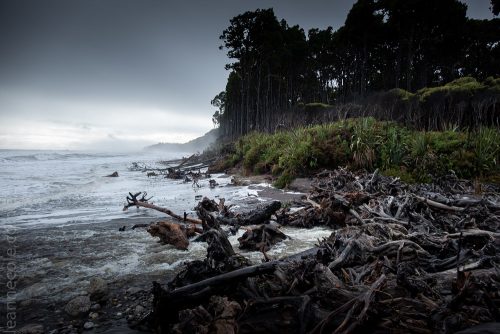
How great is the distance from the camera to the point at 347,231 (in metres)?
3.07

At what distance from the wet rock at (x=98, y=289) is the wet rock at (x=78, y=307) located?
0.25ft

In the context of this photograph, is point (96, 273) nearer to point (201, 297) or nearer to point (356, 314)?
point (201, 297)

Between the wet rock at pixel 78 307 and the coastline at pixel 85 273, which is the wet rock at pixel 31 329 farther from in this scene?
the wet rock at pixel 78 307

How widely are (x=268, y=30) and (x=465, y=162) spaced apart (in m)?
28.3

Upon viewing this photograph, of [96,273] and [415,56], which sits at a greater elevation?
[415,56]

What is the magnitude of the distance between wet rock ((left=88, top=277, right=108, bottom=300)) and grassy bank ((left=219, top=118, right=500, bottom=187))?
641cm

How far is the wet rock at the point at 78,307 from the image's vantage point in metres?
2.03

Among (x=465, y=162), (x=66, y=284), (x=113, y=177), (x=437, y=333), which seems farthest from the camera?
(x=113, y=177)

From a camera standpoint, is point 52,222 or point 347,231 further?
point 52,222

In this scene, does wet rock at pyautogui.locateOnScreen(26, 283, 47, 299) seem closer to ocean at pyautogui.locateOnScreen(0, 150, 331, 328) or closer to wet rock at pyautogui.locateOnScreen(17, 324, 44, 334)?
ocean at pyautogui.locateOnScreen(0, 150, 331, 328)

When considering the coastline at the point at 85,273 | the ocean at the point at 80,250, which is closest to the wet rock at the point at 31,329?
the coastline at the point at 85,273

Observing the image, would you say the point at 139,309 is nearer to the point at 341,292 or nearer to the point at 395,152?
the point at 341,292

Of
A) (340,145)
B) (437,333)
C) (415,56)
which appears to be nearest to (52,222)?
(437,333)

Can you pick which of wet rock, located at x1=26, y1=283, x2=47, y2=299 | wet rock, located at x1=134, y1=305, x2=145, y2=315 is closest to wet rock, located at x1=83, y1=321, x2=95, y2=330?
wet rock, located at x1=134, y1=305, x2=145, y2=315
